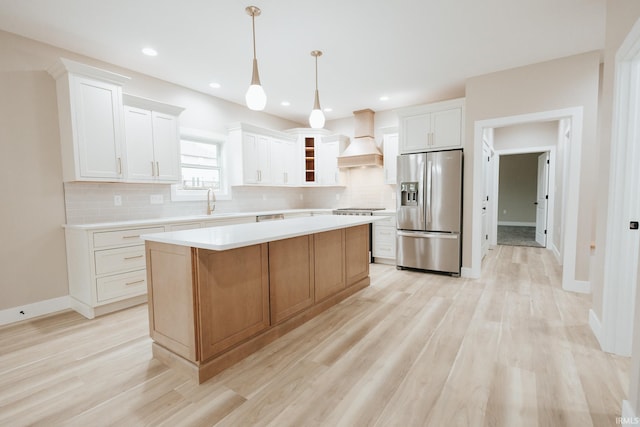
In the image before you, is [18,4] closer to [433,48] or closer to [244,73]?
[244,73]

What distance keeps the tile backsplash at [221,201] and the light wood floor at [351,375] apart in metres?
1.18

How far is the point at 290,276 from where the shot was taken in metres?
2.56

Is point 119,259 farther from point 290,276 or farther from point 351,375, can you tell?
point 351,375

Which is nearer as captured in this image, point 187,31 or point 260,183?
point 187,31

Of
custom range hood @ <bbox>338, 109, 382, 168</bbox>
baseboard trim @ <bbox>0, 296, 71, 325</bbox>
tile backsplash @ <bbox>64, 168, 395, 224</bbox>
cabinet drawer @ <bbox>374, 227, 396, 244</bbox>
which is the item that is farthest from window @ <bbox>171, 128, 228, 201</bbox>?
cabinet drawer @ <bbox>374, 227, 396, 244</bbox>

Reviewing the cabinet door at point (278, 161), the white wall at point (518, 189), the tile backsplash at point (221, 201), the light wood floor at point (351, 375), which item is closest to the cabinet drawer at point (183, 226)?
the tile backsplash at point (221, 201)

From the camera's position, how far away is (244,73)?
12.4 feet

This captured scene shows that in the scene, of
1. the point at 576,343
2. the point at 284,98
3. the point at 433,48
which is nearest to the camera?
the point at 576,343

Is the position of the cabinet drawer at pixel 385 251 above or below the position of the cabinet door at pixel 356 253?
below

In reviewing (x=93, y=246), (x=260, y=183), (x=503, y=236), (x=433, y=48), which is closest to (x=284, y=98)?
(x=260, y=183)

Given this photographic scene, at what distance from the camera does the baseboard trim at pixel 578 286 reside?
136 inches

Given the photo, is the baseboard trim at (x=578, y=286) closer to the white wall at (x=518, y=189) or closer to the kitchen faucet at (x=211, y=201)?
the kitchen faucet at (x=211, y=201)

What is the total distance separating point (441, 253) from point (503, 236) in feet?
16.3

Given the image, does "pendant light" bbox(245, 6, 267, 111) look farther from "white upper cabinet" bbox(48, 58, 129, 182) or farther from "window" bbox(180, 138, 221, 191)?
"window" bbox(180, 138, 221, 191)
